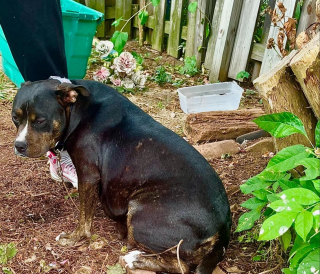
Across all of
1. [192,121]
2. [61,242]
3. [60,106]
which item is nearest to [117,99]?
[60,106]

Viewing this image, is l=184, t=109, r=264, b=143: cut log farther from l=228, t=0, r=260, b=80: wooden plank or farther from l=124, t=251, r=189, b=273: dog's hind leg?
l=124, t=251, r=189, b=273: dog's hind leg

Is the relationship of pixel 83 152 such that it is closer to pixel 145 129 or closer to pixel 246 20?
pixel 145 129

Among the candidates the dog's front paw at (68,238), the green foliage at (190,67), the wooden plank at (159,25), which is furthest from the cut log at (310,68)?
the wooden plank at (159,25)

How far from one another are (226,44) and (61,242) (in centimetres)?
412

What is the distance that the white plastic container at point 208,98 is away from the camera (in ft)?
17.4

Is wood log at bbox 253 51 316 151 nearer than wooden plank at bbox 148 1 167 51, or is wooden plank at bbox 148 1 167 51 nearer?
wood log at bbox 253 51 316 151

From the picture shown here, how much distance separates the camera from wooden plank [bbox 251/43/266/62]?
5739mm

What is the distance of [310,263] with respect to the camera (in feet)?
6.06

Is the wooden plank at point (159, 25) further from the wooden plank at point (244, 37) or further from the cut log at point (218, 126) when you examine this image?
the cut log at point (218, 126)

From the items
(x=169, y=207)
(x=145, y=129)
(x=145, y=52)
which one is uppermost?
(x=145, y=129)

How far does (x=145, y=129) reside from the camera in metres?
2.80

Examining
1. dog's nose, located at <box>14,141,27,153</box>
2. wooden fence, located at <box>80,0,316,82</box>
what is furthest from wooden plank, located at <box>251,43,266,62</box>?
dog's nose, located at <box>14,141,27,153</box>

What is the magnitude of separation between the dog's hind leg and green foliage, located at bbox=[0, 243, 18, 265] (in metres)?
0.80

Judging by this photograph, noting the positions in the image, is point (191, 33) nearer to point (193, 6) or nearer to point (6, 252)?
point (193, 6)
